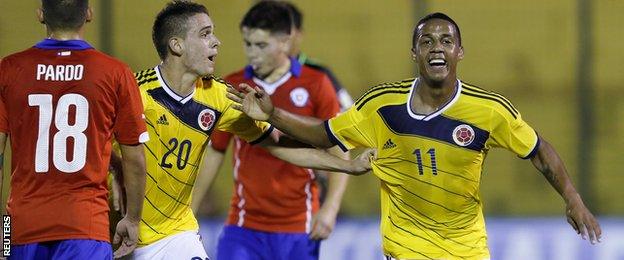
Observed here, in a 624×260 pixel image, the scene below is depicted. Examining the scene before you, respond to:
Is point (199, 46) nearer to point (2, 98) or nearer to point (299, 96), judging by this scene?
point (2, 98)

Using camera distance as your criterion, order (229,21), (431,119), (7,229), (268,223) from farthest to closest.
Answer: (229,21), (268,223), (431,119), (7,229)

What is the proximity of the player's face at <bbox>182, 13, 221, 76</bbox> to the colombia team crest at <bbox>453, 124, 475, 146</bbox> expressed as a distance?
1.28 m

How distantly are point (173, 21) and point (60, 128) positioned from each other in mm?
1252

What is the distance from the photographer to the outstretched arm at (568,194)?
5.86m

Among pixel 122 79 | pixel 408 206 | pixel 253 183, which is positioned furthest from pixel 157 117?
pixel 253 183

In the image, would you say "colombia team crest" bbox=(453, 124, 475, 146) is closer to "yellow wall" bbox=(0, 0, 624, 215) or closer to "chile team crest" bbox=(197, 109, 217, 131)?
"chile team crest" bbox=(197, 109, 217, 131)

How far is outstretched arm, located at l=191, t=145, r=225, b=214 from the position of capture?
7664mm

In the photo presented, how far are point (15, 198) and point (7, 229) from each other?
0.14 metres

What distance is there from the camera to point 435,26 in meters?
6.07

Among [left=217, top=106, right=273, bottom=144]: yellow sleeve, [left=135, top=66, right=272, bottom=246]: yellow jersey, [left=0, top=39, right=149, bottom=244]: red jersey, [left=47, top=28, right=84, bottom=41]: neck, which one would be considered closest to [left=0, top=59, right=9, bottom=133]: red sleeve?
[left=0, top=39, right=149, bottom=244]: red jersey

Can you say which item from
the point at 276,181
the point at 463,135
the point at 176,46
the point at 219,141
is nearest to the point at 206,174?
the point at 219,141

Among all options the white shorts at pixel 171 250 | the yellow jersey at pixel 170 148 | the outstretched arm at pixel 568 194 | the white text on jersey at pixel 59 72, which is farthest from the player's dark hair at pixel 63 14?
the outstretched arm at pixel 568 194

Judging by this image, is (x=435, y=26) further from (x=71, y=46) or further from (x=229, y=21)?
(x=229, y=21)

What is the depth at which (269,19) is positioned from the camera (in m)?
8.04
